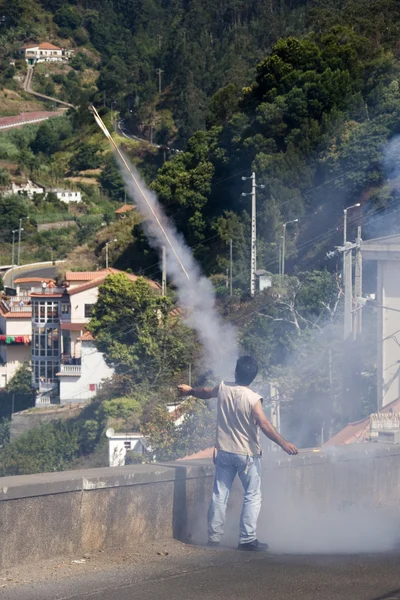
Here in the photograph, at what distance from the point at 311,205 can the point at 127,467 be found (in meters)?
37.8

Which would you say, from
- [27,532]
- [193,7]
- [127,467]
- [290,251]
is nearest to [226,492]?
[127,467]

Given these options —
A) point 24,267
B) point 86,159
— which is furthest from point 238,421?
point 86,159

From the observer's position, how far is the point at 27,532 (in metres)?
7.29

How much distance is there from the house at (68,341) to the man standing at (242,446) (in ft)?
130

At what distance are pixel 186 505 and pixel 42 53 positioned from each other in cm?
14255

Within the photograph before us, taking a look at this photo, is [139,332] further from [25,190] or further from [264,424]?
[25,190]

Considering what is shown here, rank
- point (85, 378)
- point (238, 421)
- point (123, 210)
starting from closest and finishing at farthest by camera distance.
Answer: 1. point (238, 421)
2. point (85, 378)
3. point (123, 210)

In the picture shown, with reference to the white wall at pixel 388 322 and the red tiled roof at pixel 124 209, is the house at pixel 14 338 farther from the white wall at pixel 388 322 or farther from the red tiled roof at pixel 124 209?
the white wall at pixel 388 322

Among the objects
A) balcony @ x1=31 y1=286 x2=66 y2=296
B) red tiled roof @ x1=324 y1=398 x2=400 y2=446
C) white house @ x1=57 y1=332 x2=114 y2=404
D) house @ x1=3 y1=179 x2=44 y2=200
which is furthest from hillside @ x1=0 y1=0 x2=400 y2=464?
red tiled roof @ x1=324 y1=398 x2=400 y2=446

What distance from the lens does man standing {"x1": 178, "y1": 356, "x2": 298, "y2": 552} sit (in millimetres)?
7957

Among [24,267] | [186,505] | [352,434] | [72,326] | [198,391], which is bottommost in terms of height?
[352,434]

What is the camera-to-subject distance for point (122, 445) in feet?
116

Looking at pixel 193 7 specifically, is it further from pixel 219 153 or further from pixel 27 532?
pixel 27 532

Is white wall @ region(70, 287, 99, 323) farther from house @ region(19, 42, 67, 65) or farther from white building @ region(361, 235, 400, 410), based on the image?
house @ region(19, 42, 67, 65)
